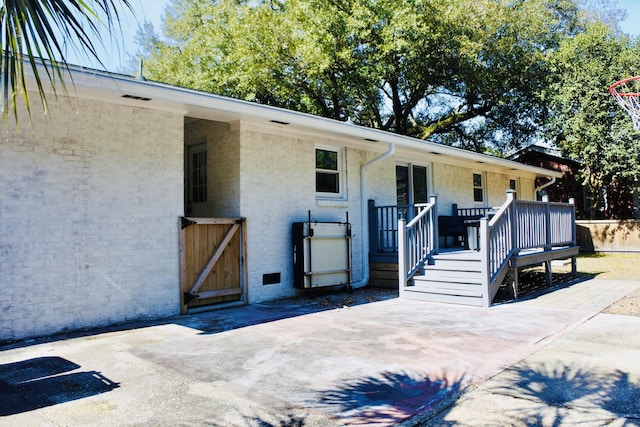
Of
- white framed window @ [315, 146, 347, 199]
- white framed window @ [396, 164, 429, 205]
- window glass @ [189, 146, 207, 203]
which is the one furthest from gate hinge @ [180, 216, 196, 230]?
white framed window @ [396, 164, 429, 205]

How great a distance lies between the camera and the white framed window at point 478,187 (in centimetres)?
1480

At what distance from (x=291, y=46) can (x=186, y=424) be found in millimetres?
17920

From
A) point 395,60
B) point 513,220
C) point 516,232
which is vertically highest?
point 395,60

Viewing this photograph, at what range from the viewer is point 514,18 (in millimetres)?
18812

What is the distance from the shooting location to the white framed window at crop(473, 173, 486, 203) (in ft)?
48.6

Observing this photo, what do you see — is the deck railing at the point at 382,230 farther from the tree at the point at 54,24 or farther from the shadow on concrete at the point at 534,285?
the tree at the point at 54,24

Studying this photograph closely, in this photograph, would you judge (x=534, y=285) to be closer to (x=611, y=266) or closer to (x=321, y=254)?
(x=611, y=266)

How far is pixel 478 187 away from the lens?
15000mm

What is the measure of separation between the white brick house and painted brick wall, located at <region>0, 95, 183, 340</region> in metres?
0.01

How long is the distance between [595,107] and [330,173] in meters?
12.4

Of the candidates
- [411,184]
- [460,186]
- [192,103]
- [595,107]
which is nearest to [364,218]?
[411,184]

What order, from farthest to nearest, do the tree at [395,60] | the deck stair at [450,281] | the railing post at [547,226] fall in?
1. the tree at [395,60]
2. the railing post at [547,226]
3. the deck stair at [450,281]

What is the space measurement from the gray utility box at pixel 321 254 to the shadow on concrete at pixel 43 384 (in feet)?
15.4

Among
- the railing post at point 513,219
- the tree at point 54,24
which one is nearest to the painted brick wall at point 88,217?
the tree at point 54,24
